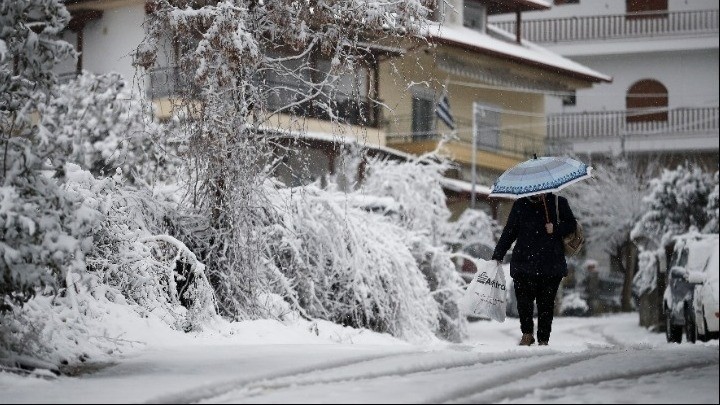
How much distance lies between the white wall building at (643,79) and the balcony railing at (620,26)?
0.13ft

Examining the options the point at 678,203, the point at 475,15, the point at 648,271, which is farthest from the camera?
the point at 475,15

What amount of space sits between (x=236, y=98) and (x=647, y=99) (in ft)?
149

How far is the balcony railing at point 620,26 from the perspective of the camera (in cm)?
5656

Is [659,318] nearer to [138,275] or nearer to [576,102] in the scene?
[138,275]

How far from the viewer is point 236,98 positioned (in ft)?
46.9

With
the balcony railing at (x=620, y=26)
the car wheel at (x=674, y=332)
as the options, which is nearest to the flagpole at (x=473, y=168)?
the balcony railing at (x=620, y=26)

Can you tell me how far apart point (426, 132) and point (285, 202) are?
2828cm

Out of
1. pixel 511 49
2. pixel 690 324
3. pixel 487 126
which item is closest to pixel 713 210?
pixel 690 324

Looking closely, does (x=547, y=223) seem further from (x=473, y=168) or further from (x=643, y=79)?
(x=643, y=79)

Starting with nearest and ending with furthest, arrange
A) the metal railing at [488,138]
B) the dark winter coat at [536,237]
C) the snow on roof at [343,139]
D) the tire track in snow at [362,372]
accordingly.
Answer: the tire track in snow at [362,372]
the dark winter coat at [536,237]
the snow on roof at [343,139]
the metal railing at [488,138]

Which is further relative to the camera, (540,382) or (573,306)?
(573,306)

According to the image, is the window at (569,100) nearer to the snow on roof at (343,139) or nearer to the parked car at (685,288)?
the snow on roof at (343,139)

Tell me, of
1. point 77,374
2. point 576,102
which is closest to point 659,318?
point 77,374

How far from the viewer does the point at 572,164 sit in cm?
→ 1302
